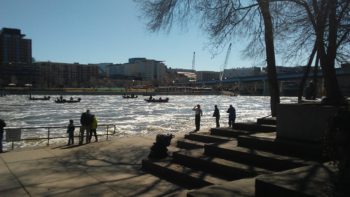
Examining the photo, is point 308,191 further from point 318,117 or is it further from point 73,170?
point 73,170

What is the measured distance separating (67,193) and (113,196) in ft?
3.55

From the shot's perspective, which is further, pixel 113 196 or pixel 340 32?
pixel 340 32

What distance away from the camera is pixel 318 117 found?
9.66 metres

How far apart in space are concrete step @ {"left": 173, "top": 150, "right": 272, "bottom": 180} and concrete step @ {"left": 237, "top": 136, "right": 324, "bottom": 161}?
89 cm

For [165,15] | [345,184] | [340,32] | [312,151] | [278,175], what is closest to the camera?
[345,184]

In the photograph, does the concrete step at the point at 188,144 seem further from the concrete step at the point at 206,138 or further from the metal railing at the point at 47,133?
the metal railing at the point at 47,133

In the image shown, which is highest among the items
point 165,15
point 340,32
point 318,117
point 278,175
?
point 165,15

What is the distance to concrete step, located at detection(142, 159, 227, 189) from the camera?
9070 millimetres

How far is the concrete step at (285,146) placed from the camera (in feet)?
29.5

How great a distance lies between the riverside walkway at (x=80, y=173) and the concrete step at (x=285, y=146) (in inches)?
85.3

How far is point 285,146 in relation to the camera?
9531 mm

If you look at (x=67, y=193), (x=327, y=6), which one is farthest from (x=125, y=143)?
(x=327, y=6)

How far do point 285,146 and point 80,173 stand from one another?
5.36 meters

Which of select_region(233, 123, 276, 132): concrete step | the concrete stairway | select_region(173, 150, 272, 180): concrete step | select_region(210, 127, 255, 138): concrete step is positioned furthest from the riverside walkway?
select_region(233, 123, 276, 132): concrete step
